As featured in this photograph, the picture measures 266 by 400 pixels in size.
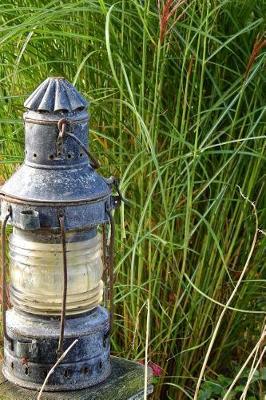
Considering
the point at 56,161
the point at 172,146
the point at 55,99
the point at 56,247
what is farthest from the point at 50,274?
the point at 172,146

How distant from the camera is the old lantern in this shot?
1.73 m

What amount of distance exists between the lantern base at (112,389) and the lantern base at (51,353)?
0.04 feet

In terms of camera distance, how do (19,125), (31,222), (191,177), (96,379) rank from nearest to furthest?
(31,222), (96,379), (191,177), (19,125)

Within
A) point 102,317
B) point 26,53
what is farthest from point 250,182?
point 102,317

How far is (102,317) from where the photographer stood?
6.24ft

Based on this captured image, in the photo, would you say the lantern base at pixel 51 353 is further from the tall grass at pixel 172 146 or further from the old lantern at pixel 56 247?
the tall grass at pixel 172 146

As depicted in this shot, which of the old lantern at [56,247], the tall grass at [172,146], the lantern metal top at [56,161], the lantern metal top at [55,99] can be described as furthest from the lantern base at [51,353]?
the tall grass at [172,146]

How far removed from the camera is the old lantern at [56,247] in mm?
1729

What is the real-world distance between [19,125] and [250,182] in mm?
740

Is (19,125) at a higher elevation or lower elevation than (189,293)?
higher

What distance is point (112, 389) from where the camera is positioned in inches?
72.9

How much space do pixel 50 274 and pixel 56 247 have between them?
6 cm

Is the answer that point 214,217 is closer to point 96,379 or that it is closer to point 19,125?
point 19,125

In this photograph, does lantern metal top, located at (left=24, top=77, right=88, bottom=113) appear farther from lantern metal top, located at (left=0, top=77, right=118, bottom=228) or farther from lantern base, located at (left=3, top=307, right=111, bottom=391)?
lantern base, located at (left=3, top=307, right=111, bottom=391)
